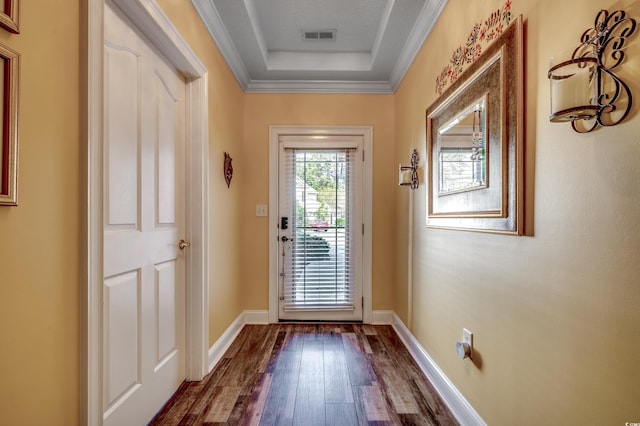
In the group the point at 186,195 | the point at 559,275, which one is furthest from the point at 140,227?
the point at 559,275

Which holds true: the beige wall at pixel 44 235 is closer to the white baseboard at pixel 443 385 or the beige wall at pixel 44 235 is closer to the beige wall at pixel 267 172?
the white baseboard at pixel 443 385

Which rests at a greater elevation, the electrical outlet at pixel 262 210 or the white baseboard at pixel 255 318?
the electrical outlet at pixel 262 210

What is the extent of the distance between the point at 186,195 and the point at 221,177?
486 mm

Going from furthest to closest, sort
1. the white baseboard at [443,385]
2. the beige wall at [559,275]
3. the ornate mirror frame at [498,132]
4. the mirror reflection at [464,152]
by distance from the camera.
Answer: the white baseboard at [443,385]
the mirror reflection at [464,152]
the ornate mirror frame at [498,132]
the beige wall at [559,275]

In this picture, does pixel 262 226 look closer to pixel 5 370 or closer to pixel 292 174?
pixel 292 174

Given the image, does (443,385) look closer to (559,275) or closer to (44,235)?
(559,275)

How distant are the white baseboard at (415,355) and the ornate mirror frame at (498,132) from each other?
909mm

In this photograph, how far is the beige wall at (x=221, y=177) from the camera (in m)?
2.02

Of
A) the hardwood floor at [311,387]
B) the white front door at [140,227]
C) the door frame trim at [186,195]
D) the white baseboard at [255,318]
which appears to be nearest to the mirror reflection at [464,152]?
the hardwood floor at [311,387]

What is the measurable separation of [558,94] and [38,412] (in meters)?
1.77

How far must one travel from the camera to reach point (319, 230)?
10.3ft

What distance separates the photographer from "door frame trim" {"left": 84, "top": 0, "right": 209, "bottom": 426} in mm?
1067

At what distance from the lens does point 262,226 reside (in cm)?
313

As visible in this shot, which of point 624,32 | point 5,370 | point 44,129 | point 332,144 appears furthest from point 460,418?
point 332,144
